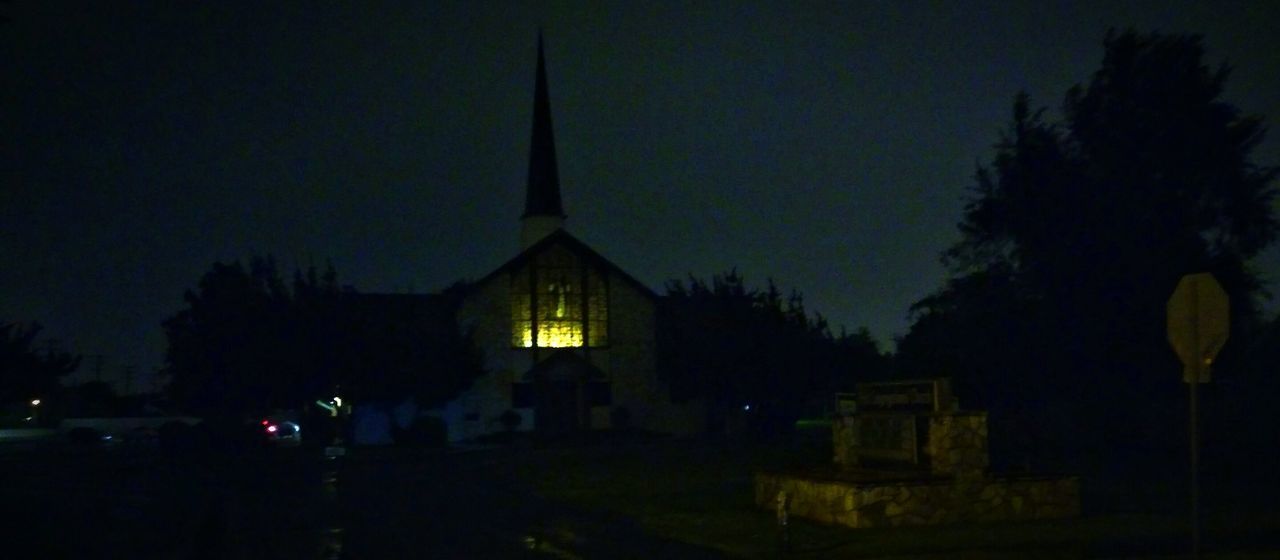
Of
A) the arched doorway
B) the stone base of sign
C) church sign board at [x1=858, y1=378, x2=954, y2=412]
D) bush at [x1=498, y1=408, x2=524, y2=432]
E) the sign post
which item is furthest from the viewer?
the arched doorway

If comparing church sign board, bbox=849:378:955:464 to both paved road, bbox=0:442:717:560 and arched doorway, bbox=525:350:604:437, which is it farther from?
arched doorway, bbox=525:350:604:437

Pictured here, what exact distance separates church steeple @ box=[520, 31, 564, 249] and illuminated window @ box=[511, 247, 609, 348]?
5.32m

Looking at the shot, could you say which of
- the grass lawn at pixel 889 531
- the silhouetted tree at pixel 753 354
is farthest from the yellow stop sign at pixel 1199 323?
the silhouetted tree at pixel 753 354

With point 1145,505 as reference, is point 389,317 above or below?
above

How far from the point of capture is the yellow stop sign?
44.8 feet

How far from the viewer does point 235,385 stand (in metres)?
52.9

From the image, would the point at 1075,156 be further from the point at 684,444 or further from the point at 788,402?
the point at 788,402

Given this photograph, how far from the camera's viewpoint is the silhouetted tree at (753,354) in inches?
2083

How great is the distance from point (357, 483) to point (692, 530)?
44.4 feet

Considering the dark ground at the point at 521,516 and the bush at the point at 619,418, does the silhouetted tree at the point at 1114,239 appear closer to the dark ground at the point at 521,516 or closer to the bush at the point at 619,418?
the dark ground at the point at 521,516

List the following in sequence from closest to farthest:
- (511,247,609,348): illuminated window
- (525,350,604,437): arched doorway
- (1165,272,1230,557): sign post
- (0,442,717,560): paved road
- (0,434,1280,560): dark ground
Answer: (1165,272,1230,557): sign post < (0,434,1280,560): dark ground < (0,442,717,560): paved road < (525,350,604,437): arched doorway < (511,247,609,348): illuminated window

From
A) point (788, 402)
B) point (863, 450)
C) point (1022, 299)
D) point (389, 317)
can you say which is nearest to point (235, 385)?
point (389, 317)

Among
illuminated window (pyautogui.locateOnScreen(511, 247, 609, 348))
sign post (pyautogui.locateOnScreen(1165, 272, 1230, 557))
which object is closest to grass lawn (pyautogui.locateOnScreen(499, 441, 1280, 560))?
sign post (pyautogui.locateOnScreen(1165, 272, 1230, 557))

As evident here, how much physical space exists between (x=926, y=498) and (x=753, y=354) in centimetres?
3375
